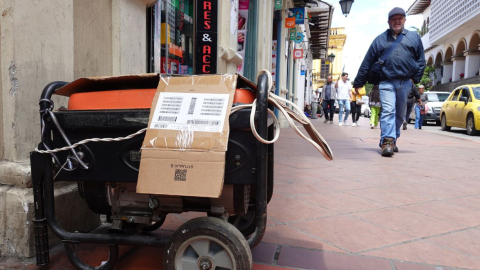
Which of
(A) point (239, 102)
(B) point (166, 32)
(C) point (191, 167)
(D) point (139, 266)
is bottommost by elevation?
(D) point (139, 266)

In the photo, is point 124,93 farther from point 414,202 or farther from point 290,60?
point 290,60

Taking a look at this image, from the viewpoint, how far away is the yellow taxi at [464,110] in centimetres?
1148

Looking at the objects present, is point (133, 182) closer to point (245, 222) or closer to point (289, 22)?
point (245, 222)

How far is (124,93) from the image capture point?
5.21ft

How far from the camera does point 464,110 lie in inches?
478

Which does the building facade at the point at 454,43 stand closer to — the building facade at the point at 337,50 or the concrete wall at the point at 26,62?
the building facade at the point at 337,50

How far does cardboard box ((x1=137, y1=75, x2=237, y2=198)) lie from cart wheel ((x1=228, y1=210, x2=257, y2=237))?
0.49 meters

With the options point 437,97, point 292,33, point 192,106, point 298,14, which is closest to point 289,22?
point 298,14

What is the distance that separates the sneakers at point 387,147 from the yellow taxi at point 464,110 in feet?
23.9

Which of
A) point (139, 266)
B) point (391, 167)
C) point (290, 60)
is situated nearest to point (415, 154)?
point (391, 167)

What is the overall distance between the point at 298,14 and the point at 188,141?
13292 mm

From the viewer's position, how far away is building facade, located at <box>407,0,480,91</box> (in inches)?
1122

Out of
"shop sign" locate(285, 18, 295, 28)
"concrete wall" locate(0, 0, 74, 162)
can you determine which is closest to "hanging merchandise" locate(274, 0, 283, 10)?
"shop sign" locate(285, 18, 295, 28)

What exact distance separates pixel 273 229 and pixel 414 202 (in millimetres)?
1356
